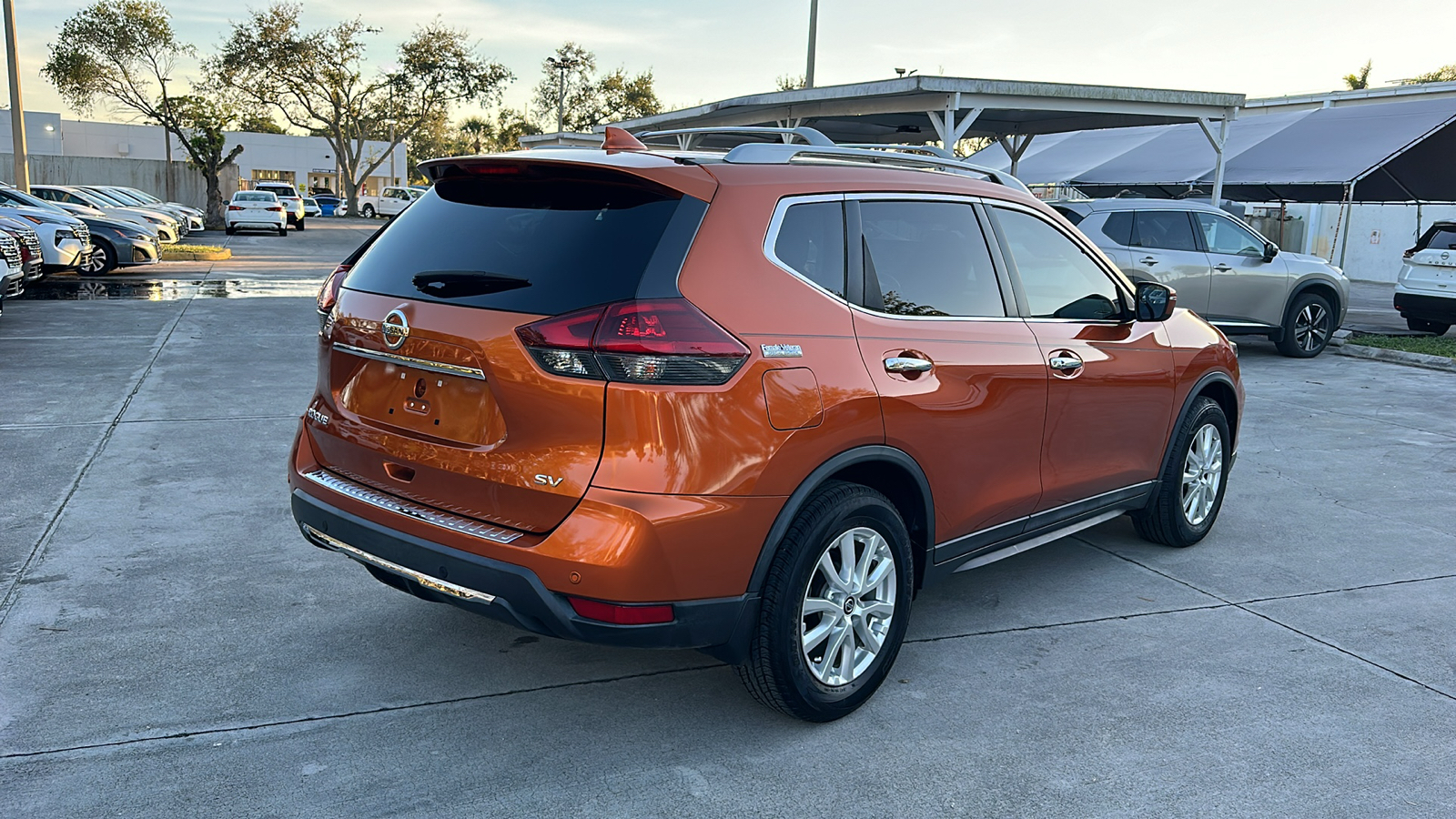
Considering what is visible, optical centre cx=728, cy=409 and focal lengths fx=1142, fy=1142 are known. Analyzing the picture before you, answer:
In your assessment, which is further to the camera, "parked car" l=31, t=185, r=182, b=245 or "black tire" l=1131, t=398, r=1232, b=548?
"parked car" l=31, t=185, r=182, b=245

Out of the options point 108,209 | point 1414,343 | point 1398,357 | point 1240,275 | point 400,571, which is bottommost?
point 400,571

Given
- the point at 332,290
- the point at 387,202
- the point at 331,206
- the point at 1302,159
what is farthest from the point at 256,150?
the point at 332,290

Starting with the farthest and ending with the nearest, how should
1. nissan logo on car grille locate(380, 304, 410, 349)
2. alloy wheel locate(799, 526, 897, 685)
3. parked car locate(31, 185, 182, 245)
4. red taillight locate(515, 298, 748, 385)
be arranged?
parked car locate(31, 185, 182, 245) → alloy wheel locate(799, 526, 897, 685) → nissan logo on car grille locate(380, 304, 410, 349) → red taillight locate(515, 298, 748, 385)

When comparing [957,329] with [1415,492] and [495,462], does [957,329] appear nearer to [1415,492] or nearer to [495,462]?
[495,462]

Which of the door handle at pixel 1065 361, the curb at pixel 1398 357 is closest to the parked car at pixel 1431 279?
the curb at pixel 1398 357

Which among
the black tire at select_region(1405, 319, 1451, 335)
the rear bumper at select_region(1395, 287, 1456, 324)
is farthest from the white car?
the rear bumper at select_region(1395, 287, 1456, 324)

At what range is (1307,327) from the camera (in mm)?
13477

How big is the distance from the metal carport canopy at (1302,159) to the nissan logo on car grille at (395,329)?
22.6 metres

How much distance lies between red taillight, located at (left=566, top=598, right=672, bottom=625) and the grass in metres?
13.2

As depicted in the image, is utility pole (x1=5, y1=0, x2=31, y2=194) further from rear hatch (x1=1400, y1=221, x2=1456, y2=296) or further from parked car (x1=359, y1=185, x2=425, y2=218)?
parked car (x1=359, y1=185, x2=425, y2=218)

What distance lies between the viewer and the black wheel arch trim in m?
3.25

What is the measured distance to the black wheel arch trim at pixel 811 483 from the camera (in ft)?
10.7

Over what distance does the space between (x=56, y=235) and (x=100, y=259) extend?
7.63 ft

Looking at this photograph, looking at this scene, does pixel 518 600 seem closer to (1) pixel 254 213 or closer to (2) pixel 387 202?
(1) pixel 254 213
